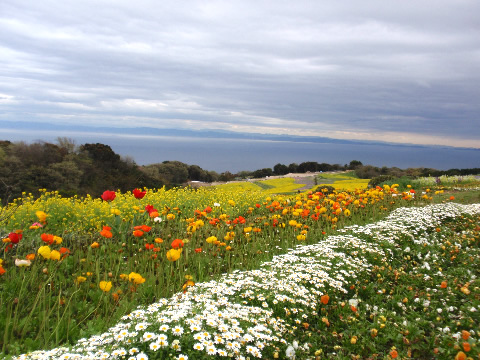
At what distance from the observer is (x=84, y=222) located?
7324 millimetres

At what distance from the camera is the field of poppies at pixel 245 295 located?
2.84 metres

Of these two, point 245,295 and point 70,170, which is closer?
point 245,295

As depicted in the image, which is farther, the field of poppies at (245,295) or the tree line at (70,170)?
the tree line at (70,170)

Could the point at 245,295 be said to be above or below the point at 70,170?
above

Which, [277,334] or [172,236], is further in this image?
[172,236]

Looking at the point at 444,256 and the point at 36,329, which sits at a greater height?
the point at 444,256

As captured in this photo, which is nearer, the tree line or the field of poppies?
the field of poppies

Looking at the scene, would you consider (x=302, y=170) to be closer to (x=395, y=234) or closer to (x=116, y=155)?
(x=116, y=155)

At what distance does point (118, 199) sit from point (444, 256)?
8.01 metres

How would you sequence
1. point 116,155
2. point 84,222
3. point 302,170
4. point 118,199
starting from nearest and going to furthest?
1. point 84,222
2. point 118,199
3. point 116,155
4. point 302,170

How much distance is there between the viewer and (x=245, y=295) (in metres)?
3.76

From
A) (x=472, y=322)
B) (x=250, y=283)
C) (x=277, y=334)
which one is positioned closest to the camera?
(x=277, y=334)

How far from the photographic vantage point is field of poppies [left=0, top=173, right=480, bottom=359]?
2836 millimetres

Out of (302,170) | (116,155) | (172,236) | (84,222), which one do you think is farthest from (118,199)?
(302,170)
